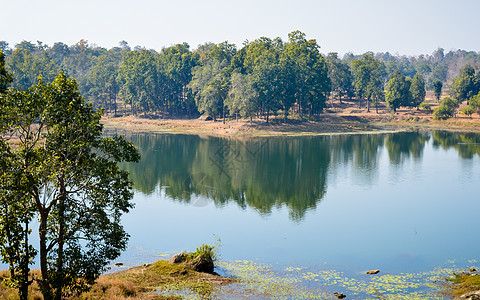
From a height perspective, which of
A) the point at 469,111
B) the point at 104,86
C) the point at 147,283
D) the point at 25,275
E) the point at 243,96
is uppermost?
the point at 104,86

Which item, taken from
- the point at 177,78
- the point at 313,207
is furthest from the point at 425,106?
the point at 313,207

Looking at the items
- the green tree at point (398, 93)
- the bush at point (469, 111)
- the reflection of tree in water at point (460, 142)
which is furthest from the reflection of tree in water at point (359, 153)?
the bush at point (469, 111)

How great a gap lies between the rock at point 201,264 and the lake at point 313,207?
4.53 m

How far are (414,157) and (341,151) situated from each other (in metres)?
12.7

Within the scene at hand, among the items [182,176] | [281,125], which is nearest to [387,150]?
[281,125]

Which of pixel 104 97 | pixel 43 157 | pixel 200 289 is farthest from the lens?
pixel 104 97

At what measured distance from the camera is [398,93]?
443 feet

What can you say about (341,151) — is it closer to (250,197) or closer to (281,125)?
(281,125)

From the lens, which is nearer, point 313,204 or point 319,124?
point 313,204

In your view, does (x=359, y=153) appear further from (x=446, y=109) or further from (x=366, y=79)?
(x=366, y=79)

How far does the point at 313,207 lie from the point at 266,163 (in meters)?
26.1

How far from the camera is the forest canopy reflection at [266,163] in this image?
55.1 m

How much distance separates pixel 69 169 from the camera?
21.9 metres

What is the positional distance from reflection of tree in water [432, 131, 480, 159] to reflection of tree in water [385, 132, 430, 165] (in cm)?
284
